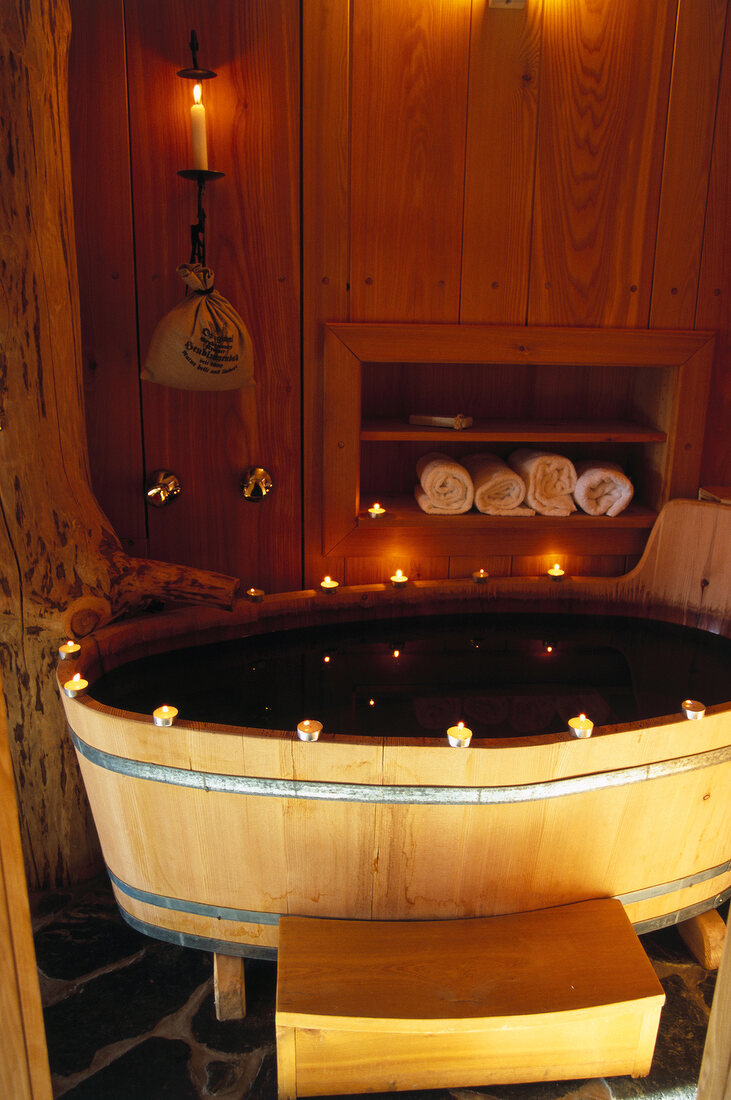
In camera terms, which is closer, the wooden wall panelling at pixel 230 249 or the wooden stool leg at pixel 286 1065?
the wooden stool leg at pixel 286 1065

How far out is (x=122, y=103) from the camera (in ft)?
7.88

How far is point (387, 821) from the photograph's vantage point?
190cm

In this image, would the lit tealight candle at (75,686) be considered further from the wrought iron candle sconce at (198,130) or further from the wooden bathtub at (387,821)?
the wrought iron candle sconce at (198,130)

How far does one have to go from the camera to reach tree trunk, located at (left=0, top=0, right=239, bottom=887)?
2094mm

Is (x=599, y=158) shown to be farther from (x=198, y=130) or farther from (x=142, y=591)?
(x=142, y=591)

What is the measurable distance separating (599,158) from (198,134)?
122cm

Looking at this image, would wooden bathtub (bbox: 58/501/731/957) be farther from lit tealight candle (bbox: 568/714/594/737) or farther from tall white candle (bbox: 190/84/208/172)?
tall white candle (bbox: 190/84/208/172)

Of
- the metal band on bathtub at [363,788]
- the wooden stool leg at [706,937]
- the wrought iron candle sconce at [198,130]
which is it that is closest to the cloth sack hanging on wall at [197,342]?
the wrought iron candle sconce at [198,130]

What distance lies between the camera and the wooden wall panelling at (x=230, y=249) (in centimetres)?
243

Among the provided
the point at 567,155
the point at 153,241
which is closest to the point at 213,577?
the point at 153,241

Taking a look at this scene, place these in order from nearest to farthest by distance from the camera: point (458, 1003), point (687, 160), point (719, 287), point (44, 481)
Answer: point (458, 1003)
point (44, 481)
point (687, 160)
point (719, 287)

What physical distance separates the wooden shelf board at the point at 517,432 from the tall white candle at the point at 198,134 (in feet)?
2.89

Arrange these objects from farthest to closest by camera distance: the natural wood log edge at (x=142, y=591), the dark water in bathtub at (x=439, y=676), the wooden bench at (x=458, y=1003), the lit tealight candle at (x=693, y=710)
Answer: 1. the natural wood log edge at (x=142, y=591)
2. the dark water in bathtub at (x=439, y=676)
3. the lit tealight candle at (x=693, y=710)
4. the wooden bench at (x=458, y=1003)

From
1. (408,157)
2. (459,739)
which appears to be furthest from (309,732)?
(408,157)
